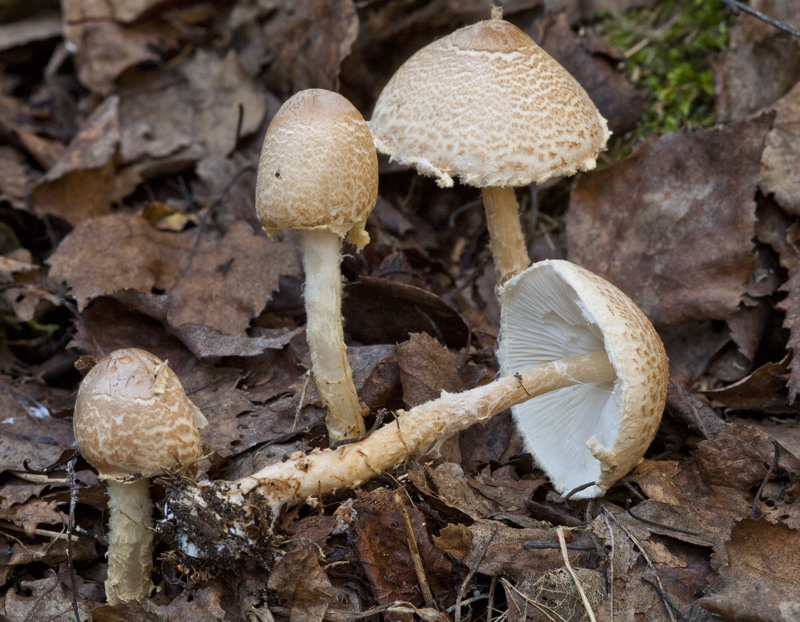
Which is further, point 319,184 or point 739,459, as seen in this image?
point 739,459

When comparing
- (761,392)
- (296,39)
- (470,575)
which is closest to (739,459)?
(761,392)

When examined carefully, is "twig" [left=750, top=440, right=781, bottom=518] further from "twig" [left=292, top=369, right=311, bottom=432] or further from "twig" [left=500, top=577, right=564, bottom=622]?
"twig" [left=292, top=369, right=311, bottom=432]

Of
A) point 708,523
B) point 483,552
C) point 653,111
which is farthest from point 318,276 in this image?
point 653,111

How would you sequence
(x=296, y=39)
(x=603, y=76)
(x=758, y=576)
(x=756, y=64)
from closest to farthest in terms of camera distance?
(x=758, y=576) → (x=756, y=64) → (x=603, y=76) → (x=296, y=39)

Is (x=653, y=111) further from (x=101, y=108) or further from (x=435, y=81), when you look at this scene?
(x=101, y=108)

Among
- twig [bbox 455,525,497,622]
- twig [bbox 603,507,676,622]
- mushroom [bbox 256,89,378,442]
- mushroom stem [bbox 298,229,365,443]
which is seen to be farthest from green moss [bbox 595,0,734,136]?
twig [bbox 455,525,497,622]

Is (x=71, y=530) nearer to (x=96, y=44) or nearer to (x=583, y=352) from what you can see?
(x=583, y=352)
